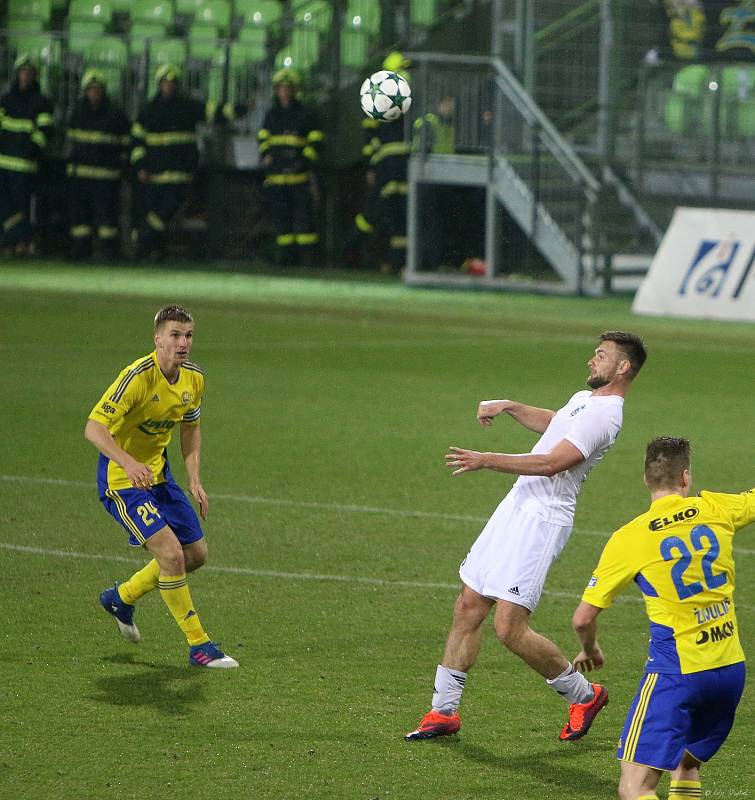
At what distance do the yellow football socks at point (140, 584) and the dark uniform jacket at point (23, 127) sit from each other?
21.8 metres

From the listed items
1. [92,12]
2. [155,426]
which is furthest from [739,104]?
[155,426]

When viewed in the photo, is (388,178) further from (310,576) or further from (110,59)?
(310,576)

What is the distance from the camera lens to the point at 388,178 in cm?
2692

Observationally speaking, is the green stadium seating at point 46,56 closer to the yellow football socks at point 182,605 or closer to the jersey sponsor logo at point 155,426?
the jersey sponsor logo at point 155,426

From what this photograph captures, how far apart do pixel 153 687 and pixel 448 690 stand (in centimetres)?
131

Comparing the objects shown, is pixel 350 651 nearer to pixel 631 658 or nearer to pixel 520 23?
pixel 631 658

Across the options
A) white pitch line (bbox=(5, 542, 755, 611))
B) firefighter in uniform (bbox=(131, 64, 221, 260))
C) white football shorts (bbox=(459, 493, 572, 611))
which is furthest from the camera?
firefighter in uniform (bbox=(131, 64, 221, 260))

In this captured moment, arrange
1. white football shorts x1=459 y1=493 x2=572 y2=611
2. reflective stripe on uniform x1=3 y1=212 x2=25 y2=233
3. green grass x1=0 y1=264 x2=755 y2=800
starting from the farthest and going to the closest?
reflective stripe on uniform x1=3 y1=212 x2=25 y2=233 → white football shorts x1=459 y1=493 x2=572 y2=611 → green grass x1=0 y1=264 x2=755 y2=800

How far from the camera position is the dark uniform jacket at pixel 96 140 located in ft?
91.8

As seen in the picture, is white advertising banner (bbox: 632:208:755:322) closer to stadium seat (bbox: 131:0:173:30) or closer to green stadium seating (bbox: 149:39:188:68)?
green stadium seating (bbox: 149:39:188:68)

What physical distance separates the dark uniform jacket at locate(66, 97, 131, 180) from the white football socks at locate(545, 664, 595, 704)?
23144 mm

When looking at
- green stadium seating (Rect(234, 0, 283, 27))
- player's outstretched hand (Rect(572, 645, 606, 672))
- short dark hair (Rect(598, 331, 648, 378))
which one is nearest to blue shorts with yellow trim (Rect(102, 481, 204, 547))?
short dark hair (Rect(598, 331, 648, 378))

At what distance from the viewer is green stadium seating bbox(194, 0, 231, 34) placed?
1235 inches

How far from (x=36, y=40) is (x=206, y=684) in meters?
24.9
